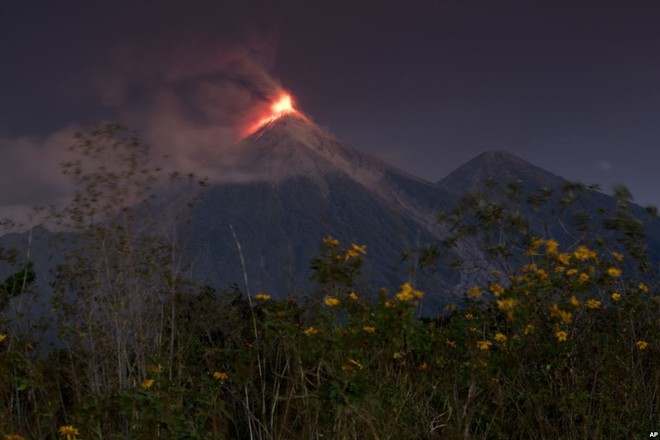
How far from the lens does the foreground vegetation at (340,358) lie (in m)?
4.25

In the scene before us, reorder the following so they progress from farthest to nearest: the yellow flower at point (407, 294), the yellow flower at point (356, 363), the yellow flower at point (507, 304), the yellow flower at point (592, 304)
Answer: the yellow flower at point (592, 304), the yellow flower at point (507, 304), the yellow flower at point (356, 363), the yellow flower at point (407, 294)

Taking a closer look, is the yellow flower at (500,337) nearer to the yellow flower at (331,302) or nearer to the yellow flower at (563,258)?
the yellow flower at (563,258)

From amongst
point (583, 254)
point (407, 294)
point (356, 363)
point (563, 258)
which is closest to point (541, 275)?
point (563, 258)

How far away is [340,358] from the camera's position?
438 centimetres

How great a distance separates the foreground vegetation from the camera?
4254 mm

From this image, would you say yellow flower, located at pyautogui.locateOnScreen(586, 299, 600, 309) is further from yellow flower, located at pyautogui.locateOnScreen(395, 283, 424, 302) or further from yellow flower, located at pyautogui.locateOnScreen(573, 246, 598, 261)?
yellow flower, located at pyautogui.locateOnScreen(395, 283, 424, 302)

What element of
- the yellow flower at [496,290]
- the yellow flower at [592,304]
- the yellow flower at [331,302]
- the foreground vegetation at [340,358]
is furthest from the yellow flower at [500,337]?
the yellow flower at [331,302]

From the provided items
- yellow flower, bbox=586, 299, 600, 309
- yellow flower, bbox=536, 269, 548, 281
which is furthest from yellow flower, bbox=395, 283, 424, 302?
yellow flower, bbox=586, 299, 600, 309

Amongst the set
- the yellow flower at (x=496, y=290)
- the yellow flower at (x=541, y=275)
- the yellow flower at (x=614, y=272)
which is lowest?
the yellow flower at (x=496, y=290)

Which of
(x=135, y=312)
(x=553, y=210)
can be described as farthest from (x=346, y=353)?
(x=553, y=210)

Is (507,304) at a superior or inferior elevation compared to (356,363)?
superior

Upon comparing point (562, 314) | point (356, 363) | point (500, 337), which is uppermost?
point (562, 314)

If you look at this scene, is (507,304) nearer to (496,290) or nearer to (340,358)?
(496,290)

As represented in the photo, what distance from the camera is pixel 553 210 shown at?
793 centimetres
